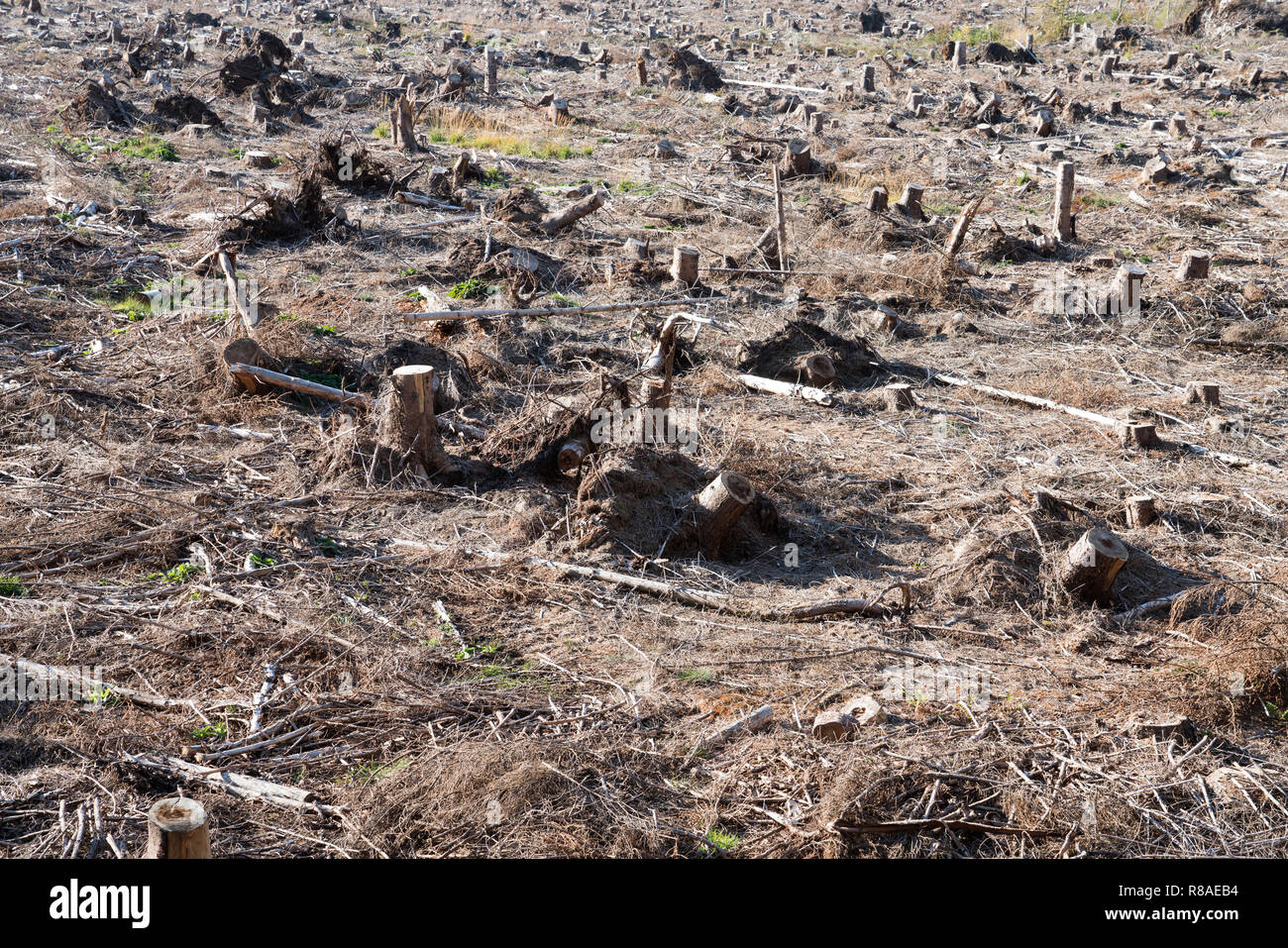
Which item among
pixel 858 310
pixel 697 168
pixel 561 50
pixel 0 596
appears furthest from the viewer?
pixel 561 50

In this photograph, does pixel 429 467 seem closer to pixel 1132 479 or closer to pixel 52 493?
pixel 52 493

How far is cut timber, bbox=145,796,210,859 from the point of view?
3123mm

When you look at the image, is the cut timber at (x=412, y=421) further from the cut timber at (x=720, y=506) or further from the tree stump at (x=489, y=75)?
the tree stump at (x=489, y=75)

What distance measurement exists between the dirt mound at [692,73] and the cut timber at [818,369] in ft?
51.1

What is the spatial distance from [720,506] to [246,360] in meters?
4.46

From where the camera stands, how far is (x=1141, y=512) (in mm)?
6992

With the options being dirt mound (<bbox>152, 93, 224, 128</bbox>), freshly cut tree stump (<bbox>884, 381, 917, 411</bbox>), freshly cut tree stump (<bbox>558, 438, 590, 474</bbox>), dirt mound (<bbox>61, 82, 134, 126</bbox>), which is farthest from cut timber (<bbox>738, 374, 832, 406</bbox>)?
dirt mound (<bbox>61, 82, 134, 126</bbox>)

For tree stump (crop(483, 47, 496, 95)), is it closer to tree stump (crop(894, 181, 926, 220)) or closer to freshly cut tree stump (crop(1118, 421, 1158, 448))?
tree stump (crop(894, 181, 926, 220))

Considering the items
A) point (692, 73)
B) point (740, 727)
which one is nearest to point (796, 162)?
point (692, 73)

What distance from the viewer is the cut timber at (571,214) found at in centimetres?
1350

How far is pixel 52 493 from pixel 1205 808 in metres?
6.66

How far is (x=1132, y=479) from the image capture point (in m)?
7.62

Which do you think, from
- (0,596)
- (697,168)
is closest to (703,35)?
(697,168)

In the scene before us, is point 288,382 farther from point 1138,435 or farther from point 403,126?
point 403,126
